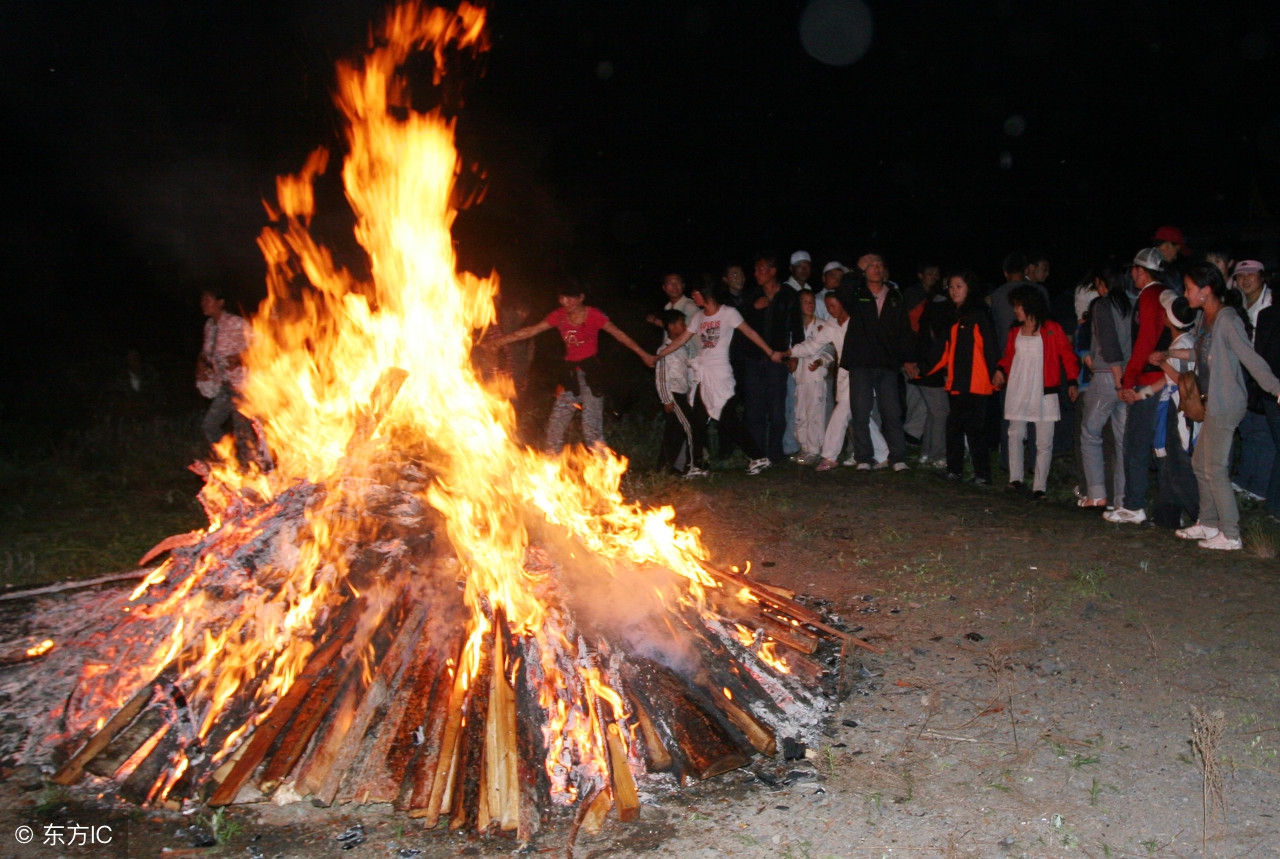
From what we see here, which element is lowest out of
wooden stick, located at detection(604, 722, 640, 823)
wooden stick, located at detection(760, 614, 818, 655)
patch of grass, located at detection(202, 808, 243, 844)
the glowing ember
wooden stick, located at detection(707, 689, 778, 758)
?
patch of grass, located at detection(202, 808, 243, 844)

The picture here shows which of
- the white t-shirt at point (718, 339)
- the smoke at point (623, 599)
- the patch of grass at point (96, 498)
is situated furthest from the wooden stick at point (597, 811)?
the white t-shirt at point (718, 339)

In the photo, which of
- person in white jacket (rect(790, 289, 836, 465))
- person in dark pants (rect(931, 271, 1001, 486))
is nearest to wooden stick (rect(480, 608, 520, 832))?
person in dark pants (rect(931, 271, 1001, 486))

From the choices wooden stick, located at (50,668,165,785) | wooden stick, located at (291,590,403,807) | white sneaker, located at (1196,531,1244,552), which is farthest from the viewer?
white sneaker, located at (1196,531,1244,552)

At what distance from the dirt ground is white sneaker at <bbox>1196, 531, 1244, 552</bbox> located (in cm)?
8

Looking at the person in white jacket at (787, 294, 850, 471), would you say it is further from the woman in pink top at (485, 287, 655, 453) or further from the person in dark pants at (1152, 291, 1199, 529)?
the person in dark pants at (1152, 291, 1199, 529)

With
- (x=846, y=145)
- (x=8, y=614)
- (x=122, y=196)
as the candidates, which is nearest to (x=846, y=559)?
(x=8, y=614)

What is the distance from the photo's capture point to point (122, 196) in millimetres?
18062

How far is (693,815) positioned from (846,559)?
3.74 m

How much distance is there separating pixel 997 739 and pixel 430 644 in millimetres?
2812

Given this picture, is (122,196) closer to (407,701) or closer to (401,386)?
(401,386)

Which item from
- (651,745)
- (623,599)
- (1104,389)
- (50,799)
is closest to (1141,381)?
(1104,389)

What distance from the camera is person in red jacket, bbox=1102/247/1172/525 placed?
738 cm

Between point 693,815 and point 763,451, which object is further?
point 763,451

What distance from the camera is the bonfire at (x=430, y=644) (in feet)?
13.3
